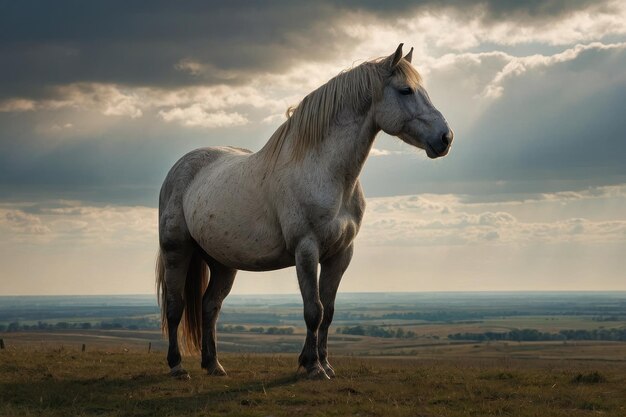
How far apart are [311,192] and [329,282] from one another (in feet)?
5.08

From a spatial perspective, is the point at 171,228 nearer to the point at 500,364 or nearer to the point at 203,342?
the point at 203,342

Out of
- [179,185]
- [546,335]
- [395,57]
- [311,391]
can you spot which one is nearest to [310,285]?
[311,391]

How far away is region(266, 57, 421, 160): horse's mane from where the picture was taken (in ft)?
33.9

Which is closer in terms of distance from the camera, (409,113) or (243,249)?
(409,113)

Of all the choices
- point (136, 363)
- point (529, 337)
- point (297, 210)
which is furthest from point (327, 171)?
point (529, 337)

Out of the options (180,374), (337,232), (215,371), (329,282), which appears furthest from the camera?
(215,371)

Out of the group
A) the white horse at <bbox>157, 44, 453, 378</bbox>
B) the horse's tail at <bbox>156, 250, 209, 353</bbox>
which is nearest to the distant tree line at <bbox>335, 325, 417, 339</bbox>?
the horse's tail at <bbox>156, 250, 209, 353</bbox>

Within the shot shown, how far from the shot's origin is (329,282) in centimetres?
1094

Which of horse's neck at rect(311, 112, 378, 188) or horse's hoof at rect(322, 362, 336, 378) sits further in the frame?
horse's hoof at rect(322, 362, 336, 378)

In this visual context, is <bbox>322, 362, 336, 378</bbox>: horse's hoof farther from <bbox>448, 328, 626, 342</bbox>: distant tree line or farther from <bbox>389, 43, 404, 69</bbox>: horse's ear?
<bbox>448, 328, 626, 342</bbox>: distant tree line

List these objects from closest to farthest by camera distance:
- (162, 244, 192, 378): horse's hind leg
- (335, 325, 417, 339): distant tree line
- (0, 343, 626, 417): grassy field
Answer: (0, 343, 626, 417): grassy field, (162, 244, 192, 378): horse's hind leg, (335, 325, 417, 339): distant tree line

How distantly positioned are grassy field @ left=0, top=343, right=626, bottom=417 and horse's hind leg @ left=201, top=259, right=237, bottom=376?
10.9 inches

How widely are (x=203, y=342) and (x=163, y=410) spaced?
11.3 ft

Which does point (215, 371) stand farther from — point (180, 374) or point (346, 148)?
point (346, 148)
